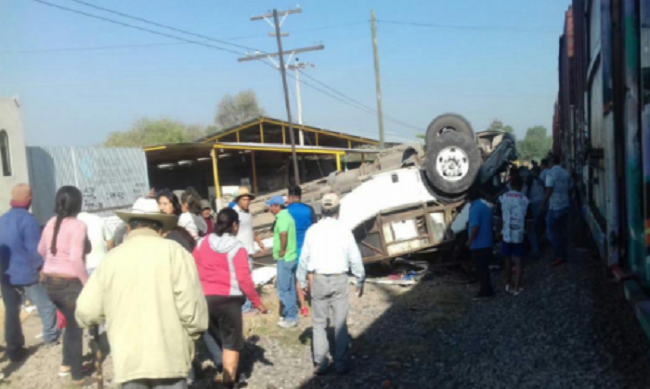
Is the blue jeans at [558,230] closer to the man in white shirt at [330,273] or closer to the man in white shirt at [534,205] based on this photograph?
the man in white shirt at [534,205]

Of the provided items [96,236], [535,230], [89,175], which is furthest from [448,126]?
[89,175]

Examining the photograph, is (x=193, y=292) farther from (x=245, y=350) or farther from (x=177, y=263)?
(x=245, y=350)

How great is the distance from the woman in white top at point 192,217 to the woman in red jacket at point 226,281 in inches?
68.9

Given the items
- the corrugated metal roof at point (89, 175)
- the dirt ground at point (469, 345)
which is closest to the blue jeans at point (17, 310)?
the dirt ground at point (469, 345)

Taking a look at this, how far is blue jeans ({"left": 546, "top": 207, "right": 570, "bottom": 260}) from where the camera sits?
8438mm

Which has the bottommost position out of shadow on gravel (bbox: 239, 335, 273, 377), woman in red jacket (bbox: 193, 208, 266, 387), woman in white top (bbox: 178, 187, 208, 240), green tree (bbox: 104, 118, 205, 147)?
shadow on gravel (bbox: 239, 335, 273, 377)

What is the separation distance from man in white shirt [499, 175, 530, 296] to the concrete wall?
309 inches

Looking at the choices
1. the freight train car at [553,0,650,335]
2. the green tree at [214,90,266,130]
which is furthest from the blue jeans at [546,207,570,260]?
the green tree at [214,90,266,130]

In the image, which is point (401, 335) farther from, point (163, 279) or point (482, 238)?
point (163, 279)

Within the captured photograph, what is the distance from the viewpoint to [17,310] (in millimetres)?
5988

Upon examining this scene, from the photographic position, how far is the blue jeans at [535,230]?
30.9ft

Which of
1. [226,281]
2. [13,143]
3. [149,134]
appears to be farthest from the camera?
[149,134]

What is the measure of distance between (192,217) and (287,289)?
149 centimetres

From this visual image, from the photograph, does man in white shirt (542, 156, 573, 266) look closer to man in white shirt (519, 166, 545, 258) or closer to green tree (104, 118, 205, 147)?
man in white shirt (519, 166, 545, 258)
